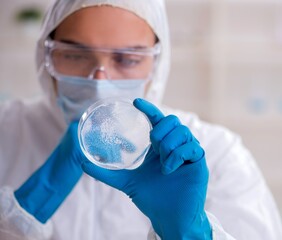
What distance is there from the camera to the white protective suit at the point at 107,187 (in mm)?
1199

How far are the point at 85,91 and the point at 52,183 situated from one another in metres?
0.27

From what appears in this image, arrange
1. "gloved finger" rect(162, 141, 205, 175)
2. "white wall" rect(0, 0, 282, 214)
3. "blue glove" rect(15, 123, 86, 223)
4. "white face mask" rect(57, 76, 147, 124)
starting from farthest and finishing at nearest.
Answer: "white wall" rect(0, 0, 282, 214) < "white face mask" rect(57, 76, 147, 124) < "blue glove" rect(15, 123, 86, 223) < "gloved finger" rect(162, 141, 205, 175)

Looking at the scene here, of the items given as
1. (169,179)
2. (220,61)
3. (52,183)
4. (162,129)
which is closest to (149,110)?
(162,129)

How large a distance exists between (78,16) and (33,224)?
1.85 feet

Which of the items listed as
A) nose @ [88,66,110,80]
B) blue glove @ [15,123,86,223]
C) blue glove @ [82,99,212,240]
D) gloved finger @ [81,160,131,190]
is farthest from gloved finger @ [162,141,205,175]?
nose @ [88,66,110,80]

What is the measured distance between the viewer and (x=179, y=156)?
858 millimetres

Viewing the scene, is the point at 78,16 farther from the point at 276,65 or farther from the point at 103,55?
the point at 276,65

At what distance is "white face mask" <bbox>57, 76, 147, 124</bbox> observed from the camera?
1.24 meters

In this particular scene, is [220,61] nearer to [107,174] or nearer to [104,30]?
[104,30]

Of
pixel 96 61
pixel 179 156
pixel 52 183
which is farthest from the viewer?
pixel 96 61

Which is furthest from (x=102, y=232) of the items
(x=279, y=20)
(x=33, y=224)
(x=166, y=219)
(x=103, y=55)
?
(x=279, y=20)

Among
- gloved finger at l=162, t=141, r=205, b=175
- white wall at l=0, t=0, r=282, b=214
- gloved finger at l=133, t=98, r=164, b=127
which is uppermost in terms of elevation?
gloved finger at l=133, t=98, r=164, b=127

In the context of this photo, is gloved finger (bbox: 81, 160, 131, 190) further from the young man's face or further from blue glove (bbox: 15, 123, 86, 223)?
the young man's face

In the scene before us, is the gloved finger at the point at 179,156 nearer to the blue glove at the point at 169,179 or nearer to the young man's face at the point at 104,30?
the blue glove at the point at 169,179
